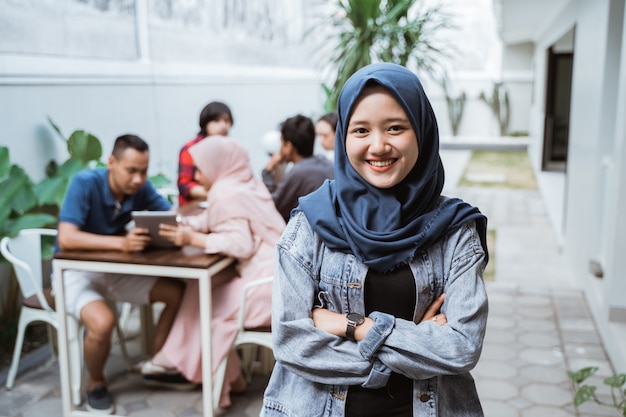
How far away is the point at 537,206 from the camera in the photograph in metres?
8.45

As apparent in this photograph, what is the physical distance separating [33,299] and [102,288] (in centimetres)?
38

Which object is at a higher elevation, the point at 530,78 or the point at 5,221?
the point at 530,78

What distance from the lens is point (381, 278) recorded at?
1.31 m

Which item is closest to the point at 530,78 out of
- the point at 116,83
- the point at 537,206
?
the point at 537,206

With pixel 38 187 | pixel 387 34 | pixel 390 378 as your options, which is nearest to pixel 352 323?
pixel 390 378

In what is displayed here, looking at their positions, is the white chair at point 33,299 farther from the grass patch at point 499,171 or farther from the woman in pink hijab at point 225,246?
the grass patch at point 499,171

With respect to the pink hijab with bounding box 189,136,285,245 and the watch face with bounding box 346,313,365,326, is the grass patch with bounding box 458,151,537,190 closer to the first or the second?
the pink hijab with bounding box 189,136,285,245

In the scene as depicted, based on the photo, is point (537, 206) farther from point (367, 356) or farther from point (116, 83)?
point (367, 356)

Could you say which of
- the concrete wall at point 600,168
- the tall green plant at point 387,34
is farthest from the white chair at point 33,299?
the tall green plant at point 387,34

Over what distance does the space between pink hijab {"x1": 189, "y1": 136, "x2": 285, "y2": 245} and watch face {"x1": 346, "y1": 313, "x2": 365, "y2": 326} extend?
164cm

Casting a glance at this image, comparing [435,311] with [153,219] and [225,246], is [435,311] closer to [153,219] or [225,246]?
[225,246]

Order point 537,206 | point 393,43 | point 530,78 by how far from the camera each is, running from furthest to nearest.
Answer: point 530,78, point 537,206, point 393,43

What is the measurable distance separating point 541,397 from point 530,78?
14.6 meters

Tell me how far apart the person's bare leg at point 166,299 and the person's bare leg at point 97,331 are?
0.27m
